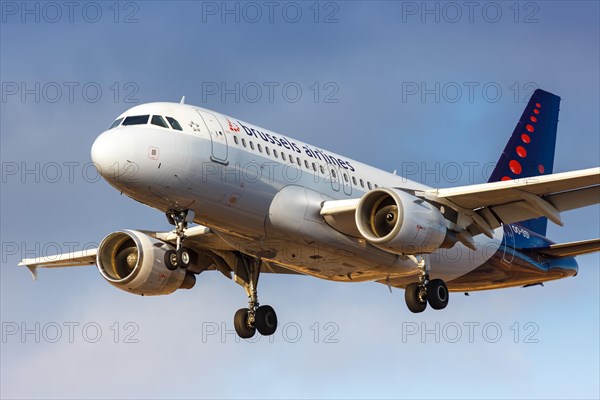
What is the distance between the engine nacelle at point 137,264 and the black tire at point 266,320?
10.0ft

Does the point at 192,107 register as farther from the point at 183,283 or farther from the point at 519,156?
the point at 519,156

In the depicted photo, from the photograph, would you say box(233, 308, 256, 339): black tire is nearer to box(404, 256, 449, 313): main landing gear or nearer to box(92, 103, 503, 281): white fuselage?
box(92, 103, 503, 281): white fuselage

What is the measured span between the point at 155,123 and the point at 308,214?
18.1 feet

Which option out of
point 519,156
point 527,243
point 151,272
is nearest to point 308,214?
point 151,272

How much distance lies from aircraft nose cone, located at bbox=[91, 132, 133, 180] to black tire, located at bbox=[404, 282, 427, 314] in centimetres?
1098

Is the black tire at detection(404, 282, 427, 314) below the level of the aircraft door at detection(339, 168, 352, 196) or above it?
below

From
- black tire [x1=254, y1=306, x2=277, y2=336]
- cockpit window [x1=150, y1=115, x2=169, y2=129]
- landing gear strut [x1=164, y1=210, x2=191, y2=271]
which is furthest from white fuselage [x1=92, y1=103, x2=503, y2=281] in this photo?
black tire [x1=254, y1=306, x2=277, y2=336]

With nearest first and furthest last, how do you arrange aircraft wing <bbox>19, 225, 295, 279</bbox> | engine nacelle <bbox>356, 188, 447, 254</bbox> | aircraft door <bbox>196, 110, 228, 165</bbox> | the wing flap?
aircraft door <bbox>196, 110, 228, 165</bbox> < the wing flap < engine nacelle <bbox>356, 188, 447, 254</bbox> < aircraft wing <bbox>19, 225, 295, 279</bbox>

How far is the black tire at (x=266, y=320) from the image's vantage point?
41688 millimetres

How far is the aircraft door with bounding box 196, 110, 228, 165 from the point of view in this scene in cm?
3541

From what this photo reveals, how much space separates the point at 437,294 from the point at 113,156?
12084 mm

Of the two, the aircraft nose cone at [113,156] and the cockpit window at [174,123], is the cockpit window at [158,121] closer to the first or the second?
the cockpit window at [174,123]

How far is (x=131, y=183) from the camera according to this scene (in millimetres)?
34438

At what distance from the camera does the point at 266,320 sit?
4178 centimetres
